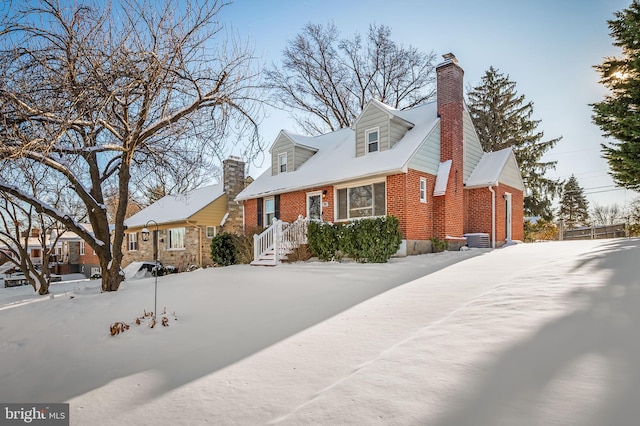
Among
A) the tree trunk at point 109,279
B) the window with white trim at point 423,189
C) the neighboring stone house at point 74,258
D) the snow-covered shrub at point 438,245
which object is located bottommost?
the neighboring stone house at point 74,258

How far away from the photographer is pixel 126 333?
5.42 metres

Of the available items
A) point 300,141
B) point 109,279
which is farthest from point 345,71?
point 109,279

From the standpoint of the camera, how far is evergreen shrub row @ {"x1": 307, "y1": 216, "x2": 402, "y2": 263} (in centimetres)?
992

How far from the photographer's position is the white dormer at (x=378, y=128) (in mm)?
12922

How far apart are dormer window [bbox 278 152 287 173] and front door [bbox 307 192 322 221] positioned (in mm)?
2917

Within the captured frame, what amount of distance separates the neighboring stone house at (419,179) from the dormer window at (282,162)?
1273mm

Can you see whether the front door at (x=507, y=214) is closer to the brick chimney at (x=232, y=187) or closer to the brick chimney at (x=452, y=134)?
the brick chimney at (x=452, y=134)

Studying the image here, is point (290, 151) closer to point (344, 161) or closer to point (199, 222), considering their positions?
point (344, 161)

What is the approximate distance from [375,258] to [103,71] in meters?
7.55

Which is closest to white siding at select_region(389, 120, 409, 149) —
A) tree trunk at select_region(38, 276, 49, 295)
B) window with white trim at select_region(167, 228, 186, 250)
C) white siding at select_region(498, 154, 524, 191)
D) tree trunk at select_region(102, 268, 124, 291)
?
white siding at select_region(498, 154, 524, 191)

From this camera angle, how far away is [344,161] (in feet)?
45.9

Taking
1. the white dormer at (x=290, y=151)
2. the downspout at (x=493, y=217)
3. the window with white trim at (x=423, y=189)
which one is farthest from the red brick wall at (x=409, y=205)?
the white dormer at (x=290, y=151)

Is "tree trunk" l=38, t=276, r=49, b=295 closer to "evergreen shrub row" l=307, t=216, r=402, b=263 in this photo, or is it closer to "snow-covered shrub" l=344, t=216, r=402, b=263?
"evergreen shrub row" l=307, t=216, r=402, b=263

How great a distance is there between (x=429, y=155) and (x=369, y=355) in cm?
1037
